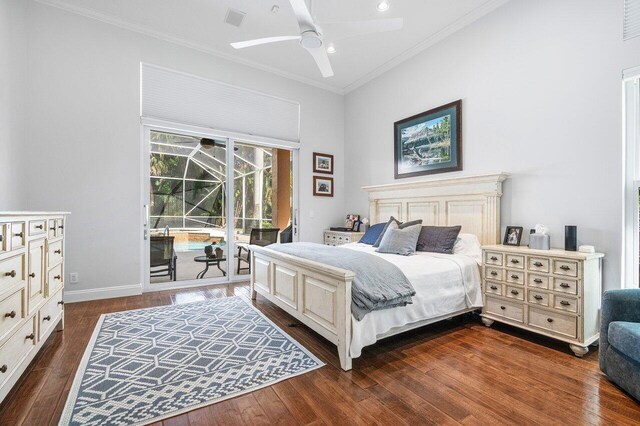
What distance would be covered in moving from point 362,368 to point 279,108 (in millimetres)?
4389

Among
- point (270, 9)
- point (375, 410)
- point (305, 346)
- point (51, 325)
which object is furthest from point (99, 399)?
point (270, 9)

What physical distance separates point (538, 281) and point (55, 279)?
13.9 ft

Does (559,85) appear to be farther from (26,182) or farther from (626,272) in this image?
(26,182)

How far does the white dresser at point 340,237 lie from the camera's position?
16.5 ft

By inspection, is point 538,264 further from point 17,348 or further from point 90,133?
point 90,133

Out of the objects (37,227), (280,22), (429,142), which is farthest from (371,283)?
(280,22)

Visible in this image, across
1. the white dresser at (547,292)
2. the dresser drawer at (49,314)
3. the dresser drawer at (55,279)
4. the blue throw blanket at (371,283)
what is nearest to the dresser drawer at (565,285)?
the white dresser at (547,292)

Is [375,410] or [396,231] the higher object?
[396,231]

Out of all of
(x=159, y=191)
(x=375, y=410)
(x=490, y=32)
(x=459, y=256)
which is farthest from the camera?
(x=159, y=191)

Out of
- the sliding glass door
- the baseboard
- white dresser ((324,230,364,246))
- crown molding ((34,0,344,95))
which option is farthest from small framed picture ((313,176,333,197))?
the baseboard

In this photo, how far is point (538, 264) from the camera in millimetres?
2633

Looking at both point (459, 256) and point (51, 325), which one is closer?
point (51, 325)

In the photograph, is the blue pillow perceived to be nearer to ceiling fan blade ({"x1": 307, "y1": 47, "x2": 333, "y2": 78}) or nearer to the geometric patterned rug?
A: the geometric patterned rug

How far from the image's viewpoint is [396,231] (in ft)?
11.7
